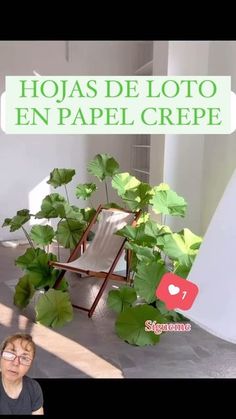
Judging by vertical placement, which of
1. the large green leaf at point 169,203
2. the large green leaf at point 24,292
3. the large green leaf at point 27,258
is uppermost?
the large green leaf at point 169,203

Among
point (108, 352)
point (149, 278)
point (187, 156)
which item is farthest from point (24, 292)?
point (187, 156)

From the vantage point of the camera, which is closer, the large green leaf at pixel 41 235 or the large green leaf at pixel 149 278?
the large green leaf at pixel 149 278

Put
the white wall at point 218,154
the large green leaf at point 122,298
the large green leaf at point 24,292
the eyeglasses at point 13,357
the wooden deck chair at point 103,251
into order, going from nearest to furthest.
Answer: the eyeglasses at point 13,357, the large green leaf at point 122,298, the white wall at point 218,154, the wooden deck chair at point 103,251, the large green leaf at point 24,292

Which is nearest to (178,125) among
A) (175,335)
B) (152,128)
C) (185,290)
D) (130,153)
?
(152,128)

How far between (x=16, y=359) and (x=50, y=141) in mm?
5214

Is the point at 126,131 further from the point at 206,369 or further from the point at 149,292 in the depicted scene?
the point at 206,369

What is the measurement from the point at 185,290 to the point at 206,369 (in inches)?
22.9

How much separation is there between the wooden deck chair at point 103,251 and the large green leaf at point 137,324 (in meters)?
0.48

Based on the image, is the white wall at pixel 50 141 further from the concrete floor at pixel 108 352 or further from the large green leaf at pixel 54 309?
the large green leaf at pixel 54 309

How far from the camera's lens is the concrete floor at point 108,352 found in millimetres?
2750

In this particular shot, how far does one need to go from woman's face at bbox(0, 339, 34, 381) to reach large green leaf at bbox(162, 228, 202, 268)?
1478 mm

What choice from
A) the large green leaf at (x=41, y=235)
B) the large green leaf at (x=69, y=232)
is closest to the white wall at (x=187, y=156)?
the large green leaf at (x=69, y=232)

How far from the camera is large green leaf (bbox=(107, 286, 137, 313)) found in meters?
3.39

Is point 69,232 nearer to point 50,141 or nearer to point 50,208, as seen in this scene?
point 50,208
